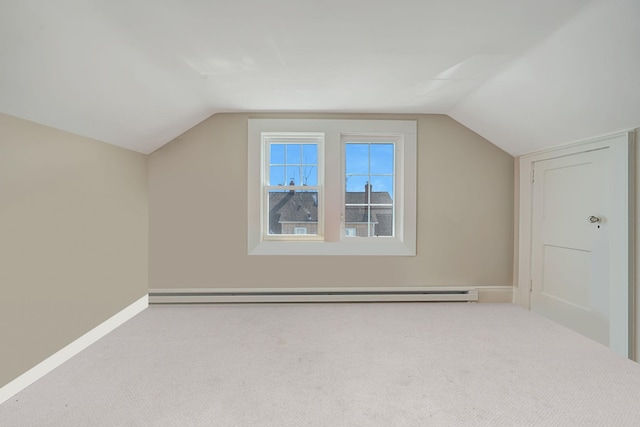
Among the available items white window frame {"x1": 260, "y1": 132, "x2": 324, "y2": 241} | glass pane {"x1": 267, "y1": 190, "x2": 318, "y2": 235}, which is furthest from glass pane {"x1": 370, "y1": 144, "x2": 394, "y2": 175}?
glass pane {"x1": 267, "y1": 190, "x2": 318, "y2": 235}

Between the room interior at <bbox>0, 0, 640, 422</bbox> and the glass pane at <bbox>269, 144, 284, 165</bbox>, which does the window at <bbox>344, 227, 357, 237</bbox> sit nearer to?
the room interior at <bbox>0, 0, 640, 422</bbox>

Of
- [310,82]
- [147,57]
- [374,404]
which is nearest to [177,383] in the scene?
[374,404]

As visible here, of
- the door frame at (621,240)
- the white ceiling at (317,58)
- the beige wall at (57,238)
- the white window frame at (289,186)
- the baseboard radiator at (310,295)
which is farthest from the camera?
the white window frame at (289,186)

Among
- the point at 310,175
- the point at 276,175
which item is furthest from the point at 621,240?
the point at 276,175

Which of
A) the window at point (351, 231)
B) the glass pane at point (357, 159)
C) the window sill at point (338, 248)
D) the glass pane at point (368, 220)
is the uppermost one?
the glass pane at point (357, 159)

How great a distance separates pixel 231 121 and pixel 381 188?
1.75 m

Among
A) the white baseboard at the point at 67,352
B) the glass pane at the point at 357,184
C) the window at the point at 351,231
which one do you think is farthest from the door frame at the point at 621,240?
the white baseboard at the point at 67,352

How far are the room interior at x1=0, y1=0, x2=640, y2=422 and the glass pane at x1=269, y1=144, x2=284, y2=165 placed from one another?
34 centimetres

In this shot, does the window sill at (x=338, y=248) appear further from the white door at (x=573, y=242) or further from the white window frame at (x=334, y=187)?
the white door at (x=573, y=242)

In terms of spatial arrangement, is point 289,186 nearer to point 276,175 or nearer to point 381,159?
point 276,175

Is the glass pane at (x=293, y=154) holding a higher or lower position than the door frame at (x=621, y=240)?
higher

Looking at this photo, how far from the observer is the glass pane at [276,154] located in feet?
11.2

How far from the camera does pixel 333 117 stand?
10.6ft

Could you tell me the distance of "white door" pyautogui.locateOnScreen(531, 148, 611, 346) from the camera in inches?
92.4
